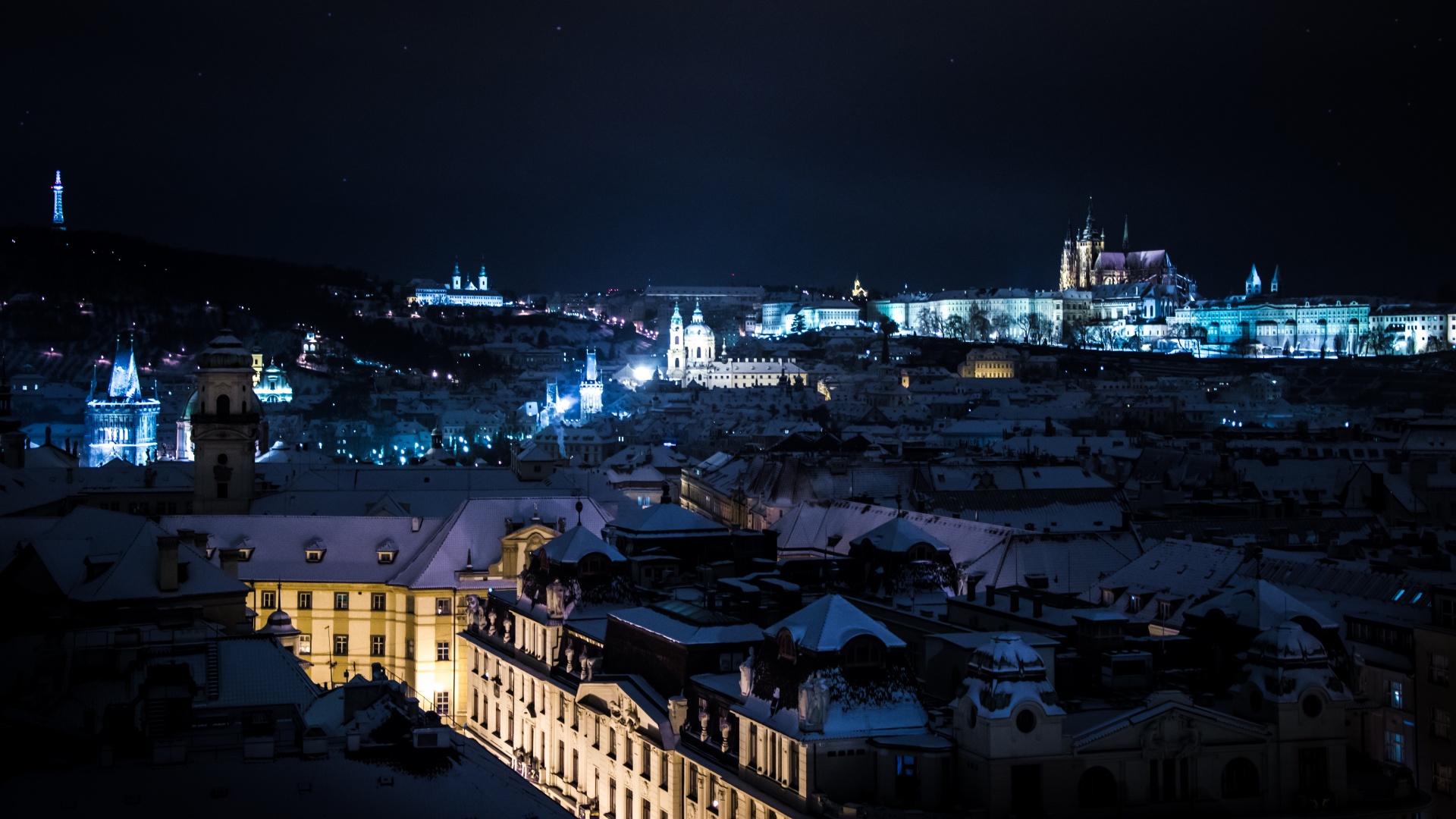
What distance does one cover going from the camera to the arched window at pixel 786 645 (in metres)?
23.7

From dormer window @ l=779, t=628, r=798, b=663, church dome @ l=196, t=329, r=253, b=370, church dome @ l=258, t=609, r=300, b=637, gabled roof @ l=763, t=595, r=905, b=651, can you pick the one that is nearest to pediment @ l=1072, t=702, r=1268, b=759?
gabled roof @ l=763, t=595, r=905, b=651

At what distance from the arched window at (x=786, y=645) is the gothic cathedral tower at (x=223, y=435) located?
1305 inches

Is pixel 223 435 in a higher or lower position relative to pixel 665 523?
higher

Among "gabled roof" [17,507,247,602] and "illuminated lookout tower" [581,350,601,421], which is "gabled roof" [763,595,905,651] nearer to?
"gabled roof" [17,507,247,602]

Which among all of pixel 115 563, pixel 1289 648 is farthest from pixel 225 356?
pixel 1289 648

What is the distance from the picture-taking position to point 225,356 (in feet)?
173

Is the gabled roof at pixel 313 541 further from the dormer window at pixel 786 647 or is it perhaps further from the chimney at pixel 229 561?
the dormer window at pixel 786 647

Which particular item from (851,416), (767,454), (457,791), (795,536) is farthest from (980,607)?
(851,416)

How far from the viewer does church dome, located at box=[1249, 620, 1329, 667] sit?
2400 centimetres

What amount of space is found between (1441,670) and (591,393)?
448 feet

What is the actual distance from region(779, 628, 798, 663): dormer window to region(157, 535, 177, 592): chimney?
14.6 metres

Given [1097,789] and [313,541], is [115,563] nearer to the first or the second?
[313,541]

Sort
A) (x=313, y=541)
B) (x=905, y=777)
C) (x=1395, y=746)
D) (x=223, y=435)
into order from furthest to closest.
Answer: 1. (x=223, y=435)
2. (x=313, y=541)
3. (x=1395, y=746)
4. (x=905, y=777)

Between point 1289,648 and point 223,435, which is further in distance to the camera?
point 223,435
